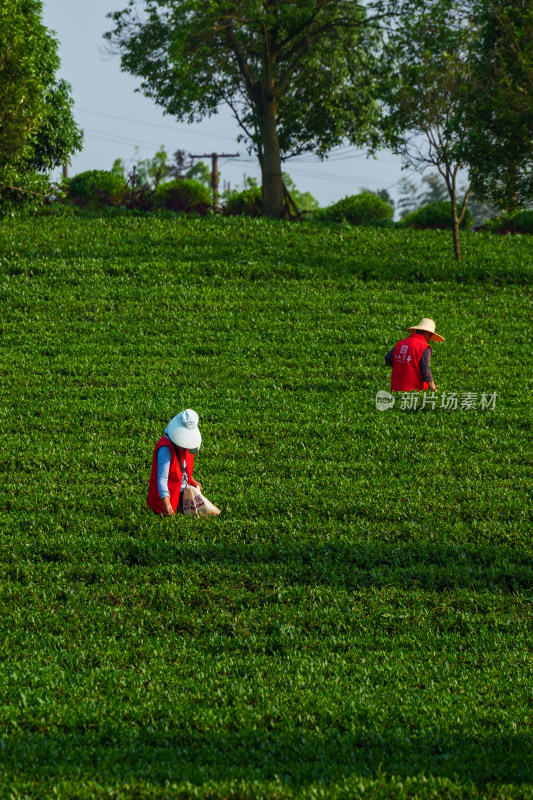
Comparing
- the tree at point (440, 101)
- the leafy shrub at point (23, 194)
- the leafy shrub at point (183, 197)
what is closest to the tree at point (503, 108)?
the tree at point (440, 101)

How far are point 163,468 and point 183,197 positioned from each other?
1128 inches

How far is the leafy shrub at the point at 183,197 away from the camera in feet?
106

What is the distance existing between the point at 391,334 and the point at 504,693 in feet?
40.3

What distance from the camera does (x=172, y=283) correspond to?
69.4 ft

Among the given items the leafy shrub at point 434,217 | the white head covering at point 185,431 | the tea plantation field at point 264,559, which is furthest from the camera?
the leafy shrub at point 434,217

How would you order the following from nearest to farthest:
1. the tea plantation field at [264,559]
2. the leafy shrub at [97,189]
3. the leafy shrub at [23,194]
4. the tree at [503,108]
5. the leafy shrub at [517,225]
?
the tea plantation field at [264,559] → the tree at [503,108] → the leafy shrub at [23,194] → the leafy shrub at [97,189] → the leafy shrub at [517,225]


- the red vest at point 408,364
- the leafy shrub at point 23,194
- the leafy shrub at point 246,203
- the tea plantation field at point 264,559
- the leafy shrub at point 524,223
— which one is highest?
the leafy shrub at point 246,203

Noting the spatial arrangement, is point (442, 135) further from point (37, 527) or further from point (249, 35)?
point (37, 527)

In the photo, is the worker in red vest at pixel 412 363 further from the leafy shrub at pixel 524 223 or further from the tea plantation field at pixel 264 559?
the leafy shrub at pixel 524 223

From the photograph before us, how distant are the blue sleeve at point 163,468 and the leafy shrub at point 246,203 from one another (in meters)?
26.5

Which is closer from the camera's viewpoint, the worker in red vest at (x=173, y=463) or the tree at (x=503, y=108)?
the worker in red vest at (x=173, y=463)

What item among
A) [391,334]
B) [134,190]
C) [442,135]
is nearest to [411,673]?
[391,334]

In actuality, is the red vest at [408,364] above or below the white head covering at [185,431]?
above

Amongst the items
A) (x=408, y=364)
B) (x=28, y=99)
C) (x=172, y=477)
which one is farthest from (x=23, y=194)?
(x=172, y=477)
